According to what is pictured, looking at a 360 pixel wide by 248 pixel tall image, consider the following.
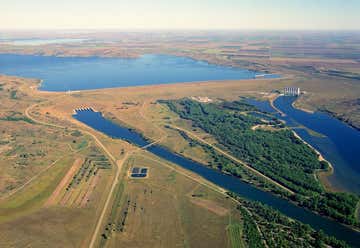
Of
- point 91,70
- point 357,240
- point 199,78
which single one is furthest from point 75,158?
point 91,70

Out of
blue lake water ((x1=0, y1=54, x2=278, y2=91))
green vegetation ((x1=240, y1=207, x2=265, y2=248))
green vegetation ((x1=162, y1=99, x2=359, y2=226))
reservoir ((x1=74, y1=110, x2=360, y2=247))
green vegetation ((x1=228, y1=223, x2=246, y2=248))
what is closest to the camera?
green vegetation ((x1=240, y1=207, x2=265, y2=248))

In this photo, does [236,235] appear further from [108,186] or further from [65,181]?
[65,181]

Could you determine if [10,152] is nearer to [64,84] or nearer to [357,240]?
[357,240]

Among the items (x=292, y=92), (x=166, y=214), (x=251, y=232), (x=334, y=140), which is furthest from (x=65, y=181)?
(x=292, y=92)

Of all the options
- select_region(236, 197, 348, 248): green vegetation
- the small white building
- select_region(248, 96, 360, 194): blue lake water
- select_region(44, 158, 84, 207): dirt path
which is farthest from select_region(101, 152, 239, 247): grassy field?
the small white building

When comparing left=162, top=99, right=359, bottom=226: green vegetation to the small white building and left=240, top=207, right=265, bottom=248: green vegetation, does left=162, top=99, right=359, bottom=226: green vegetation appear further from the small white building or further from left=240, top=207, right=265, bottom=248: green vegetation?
Answer: the small white building

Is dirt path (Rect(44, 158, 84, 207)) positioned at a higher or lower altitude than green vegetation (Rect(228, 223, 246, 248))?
higher
